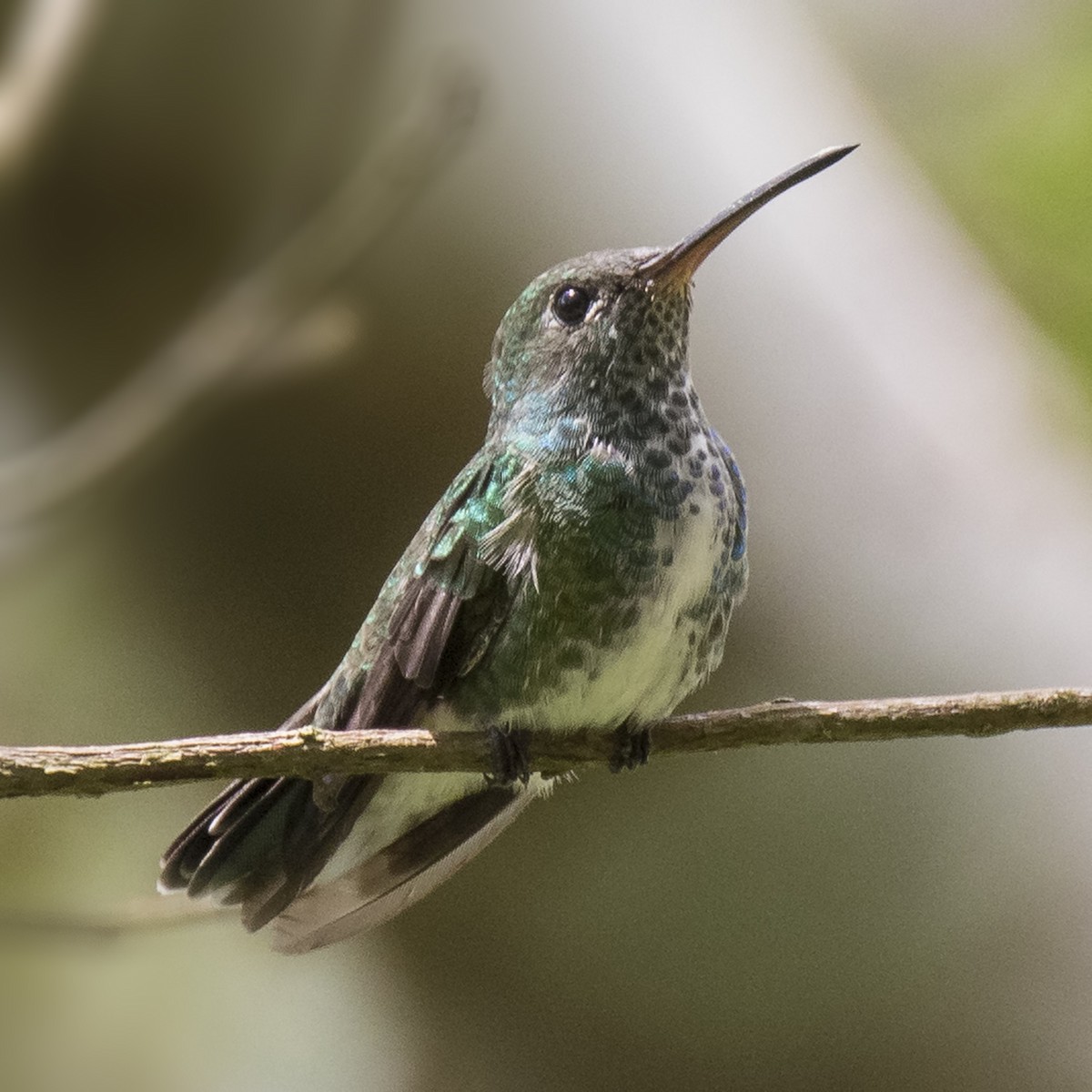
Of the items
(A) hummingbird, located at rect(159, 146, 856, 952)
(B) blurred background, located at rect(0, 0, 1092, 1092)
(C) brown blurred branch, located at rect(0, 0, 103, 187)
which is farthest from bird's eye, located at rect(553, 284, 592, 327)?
(C) brown blurred branch, located at rect(0, 0, 103, 187)

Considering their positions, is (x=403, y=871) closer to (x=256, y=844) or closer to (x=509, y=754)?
(x=256, y=844)

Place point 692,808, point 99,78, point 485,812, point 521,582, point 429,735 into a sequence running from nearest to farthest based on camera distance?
point 429,735 → point 521,582 → point 485,812 → point 99,78 → point 692,808

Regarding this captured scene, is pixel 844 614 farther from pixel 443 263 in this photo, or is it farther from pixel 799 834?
pixel 443 263

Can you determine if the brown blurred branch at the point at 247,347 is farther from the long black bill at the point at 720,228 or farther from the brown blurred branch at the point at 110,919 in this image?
the brown blurred branch at the point at 110,919

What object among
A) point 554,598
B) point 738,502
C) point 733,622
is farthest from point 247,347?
point 733,622

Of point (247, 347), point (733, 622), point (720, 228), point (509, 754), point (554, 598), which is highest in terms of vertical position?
point (247, 347)

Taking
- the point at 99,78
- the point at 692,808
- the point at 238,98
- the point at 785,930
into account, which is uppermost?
the point at 99,78

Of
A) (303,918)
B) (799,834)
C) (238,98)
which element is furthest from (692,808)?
(238,98)
